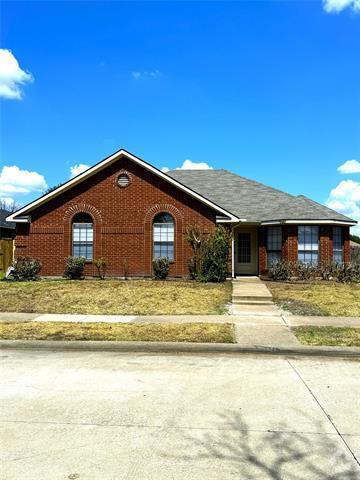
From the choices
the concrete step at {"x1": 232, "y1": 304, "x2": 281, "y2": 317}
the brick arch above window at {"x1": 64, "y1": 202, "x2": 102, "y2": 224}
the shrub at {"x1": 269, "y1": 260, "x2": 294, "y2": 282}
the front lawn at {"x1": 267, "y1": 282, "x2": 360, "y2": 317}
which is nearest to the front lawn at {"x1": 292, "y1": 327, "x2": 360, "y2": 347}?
the concrete step at {"x1": 232, "y1": 304, "x2": 281, "y2": 317}

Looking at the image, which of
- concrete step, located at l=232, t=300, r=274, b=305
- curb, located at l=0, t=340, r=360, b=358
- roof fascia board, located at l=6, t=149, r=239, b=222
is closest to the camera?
curb, located at l=0, t=340, r=360, b=358

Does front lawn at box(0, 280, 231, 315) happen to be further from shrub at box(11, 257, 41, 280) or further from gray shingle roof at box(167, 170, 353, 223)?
gray shingle roof at box(167, 170, 353, 223)

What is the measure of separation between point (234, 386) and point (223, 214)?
13.5m

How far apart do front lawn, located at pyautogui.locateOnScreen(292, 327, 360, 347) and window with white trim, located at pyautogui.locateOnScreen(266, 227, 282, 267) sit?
10573 millimetres

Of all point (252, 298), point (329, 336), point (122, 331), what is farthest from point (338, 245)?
point (122, 331)

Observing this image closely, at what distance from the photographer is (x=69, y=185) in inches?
774

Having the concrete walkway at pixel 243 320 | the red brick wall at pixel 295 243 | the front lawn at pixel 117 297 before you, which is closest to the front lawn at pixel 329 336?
the concrete walkway at pixel 243 320

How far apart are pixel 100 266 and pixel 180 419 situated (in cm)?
1500

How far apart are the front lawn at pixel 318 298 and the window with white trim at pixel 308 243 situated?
2466 mm

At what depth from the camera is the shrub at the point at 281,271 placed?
64.0ft

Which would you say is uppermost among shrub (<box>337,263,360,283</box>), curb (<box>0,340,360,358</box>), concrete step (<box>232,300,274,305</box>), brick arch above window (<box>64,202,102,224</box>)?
brick arch above window (<box>64,202,102,224</box>)

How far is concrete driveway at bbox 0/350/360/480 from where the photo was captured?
391 cm

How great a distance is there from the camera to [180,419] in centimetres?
501

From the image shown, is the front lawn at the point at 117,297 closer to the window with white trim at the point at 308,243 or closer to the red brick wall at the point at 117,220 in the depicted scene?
the red brick wall at the point at 117,220
